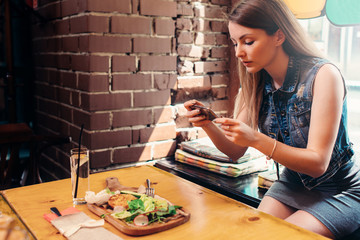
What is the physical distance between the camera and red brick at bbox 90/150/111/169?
190 centimetres

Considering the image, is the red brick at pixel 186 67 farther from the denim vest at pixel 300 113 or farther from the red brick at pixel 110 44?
the denim vest at pixel 300 113

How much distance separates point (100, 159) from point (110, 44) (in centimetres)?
58

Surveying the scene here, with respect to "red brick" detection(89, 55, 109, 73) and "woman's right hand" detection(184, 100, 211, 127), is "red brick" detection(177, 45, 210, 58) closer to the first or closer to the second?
"red brick" detection(89, 55, 109, 73)

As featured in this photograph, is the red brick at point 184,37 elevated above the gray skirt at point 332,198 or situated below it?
above

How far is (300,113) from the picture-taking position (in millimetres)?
1439

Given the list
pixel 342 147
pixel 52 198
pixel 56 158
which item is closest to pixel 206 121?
pixel 342 147

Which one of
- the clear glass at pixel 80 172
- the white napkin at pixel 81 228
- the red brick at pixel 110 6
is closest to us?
the white napkin at pixel 81 228

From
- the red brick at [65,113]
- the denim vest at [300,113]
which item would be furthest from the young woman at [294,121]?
the red brick at [65,113]

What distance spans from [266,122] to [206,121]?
28 cm

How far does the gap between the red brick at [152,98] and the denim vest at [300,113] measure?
705 millimetres

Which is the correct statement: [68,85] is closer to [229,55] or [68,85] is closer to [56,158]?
[56,158]

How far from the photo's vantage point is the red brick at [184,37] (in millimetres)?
2113

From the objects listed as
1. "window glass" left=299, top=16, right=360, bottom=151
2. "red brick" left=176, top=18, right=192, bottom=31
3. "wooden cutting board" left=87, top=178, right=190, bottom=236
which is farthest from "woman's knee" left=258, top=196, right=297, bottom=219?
"red brick" left=176, top=18, right=192, bottom=31

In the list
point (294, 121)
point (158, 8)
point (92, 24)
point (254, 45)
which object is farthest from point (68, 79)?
point (294, 121)
